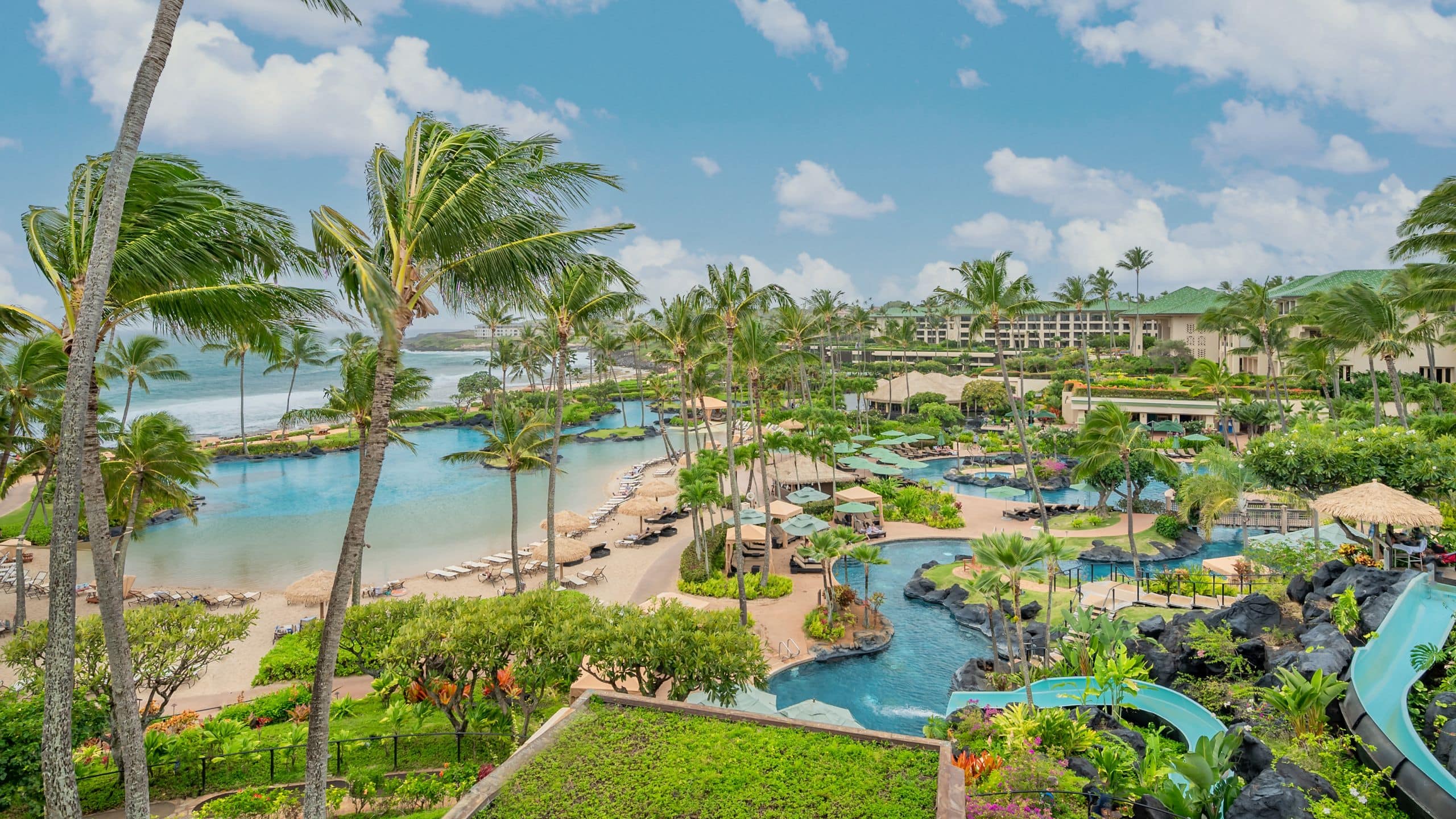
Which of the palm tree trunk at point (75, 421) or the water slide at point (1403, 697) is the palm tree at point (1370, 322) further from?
the palm tree trunk at point (75, 421)

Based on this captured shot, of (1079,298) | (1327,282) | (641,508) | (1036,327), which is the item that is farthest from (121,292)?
(1036,327)

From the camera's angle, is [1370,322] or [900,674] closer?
[900,674]

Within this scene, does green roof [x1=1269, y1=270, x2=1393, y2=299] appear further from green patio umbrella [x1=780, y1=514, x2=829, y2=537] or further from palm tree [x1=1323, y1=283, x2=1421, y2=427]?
green patio umbrella [x1=780, y1=514, x2=829, y2=537]

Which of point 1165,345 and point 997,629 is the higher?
point 1165,345

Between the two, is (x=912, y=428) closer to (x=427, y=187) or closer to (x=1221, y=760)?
(x=1221, y=760)

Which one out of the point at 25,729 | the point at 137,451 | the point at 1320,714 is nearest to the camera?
the point at 25,729

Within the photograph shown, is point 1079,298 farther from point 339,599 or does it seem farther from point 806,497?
point 339,599

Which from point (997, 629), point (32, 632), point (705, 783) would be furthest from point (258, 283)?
point (997, 629)

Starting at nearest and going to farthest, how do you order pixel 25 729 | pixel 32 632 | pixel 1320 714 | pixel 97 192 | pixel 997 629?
1. pixel 97 192
2. pixel 25 729
3. pixel 1320 714
4. pixel 32 632
5. pixel 997 629
